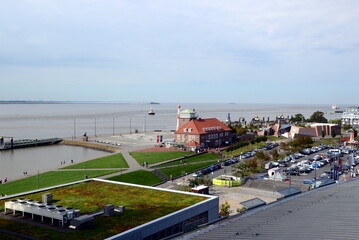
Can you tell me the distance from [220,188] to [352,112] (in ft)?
388

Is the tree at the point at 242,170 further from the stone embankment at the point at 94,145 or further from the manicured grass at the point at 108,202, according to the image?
the stone embankment at the point at 94,145

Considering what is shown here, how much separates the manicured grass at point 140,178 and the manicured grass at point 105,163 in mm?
6431

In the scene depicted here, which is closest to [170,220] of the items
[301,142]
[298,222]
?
[298,222]

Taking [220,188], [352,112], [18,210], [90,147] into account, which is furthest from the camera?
[352,112]

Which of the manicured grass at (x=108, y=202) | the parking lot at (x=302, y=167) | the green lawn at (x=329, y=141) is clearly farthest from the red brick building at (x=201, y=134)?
the manicured grass at (x=108, y=202)

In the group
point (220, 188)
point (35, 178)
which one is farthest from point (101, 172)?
point (220, 188)

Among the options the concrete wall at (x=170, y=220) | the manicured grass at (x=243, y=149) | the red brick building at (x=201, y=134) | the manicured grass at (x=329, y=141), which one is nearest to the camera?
the concrete wall at (x=170, y=220)

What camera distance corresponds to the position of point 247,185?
1817 inches

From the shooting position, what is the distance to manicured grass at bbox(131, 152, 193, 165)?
2457 inches

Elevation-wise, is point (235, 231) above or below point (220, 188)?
above

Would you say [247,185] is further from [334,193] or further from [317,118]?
[317,118]

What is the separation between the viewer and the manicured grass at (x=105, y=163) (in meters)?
59.1

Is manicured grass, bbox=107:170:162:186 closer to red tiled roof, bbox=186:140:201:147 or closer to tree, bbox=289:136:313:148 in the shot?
red tiled roof, bbox=186:140:201:147

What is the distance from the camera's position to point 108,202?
27.0m
